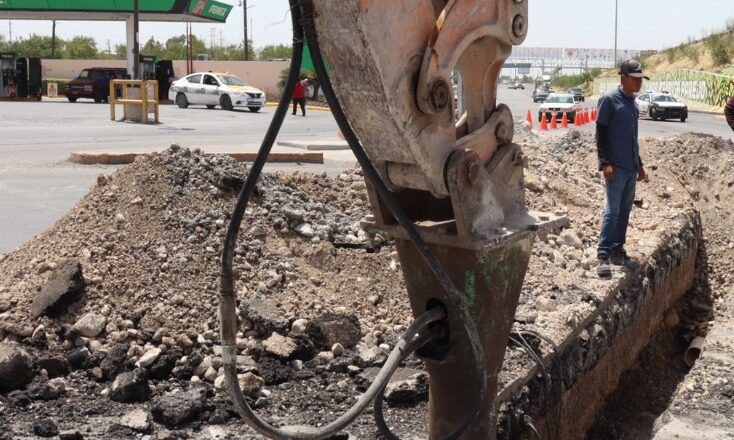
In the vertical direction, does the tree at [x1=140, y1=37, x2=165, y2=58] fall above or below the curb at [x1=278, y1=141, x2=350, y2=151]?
above

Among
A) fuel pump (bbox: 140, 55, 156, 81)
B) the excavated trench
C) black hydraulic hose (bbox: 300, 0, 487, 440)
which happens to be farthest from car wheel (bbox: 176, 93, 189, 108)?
black hydraulic hose (bbox: 300, 0, 487, 440)

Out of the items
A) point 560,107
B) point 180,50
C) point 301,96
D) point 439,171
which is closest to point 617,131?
point 439,171

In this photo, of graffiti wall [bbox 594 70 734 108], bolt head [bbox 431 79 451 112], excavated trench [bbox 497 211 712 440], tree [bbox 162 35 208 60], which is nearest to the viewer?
bolt head [bbox 431 79 451 112]

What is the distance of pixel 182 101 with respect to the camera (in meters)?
33.2

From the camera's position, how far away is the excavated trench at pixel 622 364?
17.7 feet

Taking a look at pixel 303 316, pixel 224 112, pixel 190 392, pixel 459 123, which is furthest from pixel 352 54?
pixel 224 112

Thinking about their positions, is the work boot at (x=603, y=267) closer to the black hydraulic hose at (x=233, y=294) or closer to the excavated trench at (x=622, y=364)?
the excavated trench at (x=622, y=364)

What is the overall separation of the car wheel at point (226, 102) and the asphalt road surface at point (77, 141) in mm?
806

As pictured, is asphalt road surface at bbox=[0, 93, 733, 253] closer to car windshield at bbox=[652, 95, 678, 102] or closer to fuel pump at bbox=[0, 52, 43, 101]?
car windshield at bbox=[652, 95, 678, 102]

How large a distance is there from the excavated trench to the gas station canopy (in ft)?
113

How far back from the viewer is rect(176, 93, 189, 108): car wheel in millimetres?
33062

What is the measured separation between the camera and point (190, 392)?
4.82 meters

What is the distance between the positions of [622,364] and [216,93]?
26.7 metres

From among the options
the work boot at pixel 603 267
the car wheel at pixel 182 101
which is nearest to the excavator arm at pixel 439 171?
the work boot at pixel 603 267
